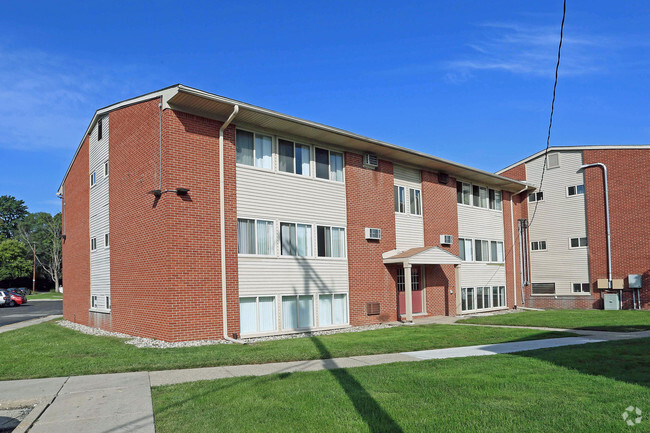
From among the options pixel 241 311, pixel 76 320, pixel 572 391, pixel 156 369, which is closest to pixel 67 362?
pixel 156 369

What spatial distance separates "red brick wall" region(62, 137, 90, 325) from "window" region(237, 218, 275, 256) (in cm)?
846

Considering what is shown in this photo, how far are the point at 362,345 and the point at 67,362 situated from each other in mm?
6594

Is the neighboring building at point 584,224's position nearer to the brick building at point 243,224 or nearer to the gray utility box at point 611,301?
the gray utility box at point 611,301

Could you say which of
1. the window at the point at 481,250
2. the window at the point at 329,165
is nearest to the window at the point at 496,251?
the window at the point at 481,250

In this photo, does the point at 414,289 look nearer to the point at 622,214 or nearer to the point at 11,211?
the point at 622,214

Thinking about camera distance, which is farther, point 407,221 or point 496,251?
point 496,251

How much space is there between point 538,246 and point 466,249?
7.04m

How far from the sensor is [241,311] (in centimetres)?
1534

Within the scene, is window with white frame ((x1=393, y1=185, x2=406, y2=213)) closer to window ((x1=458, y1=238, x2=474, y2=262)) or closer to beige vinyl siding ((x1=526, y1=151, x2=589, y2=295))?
window ((x1=458, y1=238, x2=474, y2=262))

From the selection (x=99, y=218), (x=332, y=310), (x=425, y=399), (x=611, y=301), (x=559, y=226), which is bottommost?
(x=611, y=301)

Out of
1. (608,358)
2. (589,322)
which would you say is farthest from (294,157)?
(589,322)

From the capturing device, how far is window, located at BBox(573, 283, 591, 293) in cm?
2788

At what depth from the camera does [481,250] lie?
26.6 m

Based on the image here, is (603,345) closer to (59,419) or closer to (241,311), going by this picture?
(241,311)
